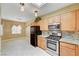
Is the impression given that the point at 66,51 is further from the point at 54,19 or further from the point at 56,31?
the point at 54,19

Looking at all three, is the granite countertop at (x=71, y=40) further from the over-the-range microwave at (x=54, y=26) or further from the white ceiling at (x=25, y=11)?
the white ceiling at (x=25, y=11)

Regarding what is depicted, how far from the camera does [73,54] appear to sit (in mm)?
1688

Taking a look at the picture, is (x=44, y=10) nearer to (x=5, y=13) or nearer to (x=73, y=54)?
(x=5, y=13)

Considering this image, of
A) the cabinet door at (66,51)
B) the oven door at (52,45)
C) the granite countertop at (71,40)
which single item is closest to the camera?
the cabinet door at (66,51)

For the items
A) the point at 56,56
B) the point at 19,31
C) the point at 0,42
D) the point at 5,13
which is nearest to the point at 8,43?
the point at 0,42

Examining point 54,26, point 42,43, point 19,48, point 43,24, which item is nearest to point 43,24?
point 43,24

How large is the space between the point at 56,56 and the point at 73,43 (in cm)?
37

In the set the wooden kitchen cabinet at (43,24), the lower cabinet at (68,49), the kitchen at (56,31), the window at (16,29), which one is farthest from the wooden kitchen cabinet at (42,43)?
the window at (16,29)

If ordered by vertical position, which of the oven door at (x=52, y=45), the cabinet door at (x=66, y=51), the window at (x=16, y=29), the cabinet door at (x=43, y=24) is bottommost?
the cabinet door at (x=66, y=51)

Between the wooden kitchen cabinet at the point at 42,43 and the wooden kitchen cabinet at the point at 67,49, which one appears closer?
the wooden kitchen cabinet at the point at 67,49

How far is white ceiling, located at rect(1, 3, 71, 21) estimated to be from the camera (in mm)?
1738

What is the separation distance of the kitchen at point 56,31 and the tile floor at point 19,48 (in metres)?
0.07

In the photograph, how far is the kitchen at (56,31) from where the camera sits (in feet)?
5.87

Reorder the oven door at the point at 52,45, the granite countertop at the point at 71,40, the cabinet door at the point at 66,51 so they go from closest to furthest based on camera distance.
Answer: the cabinet door at the point at 66,51, the granite countertop at the point at 71,40, the oven door at the point at 52,45
